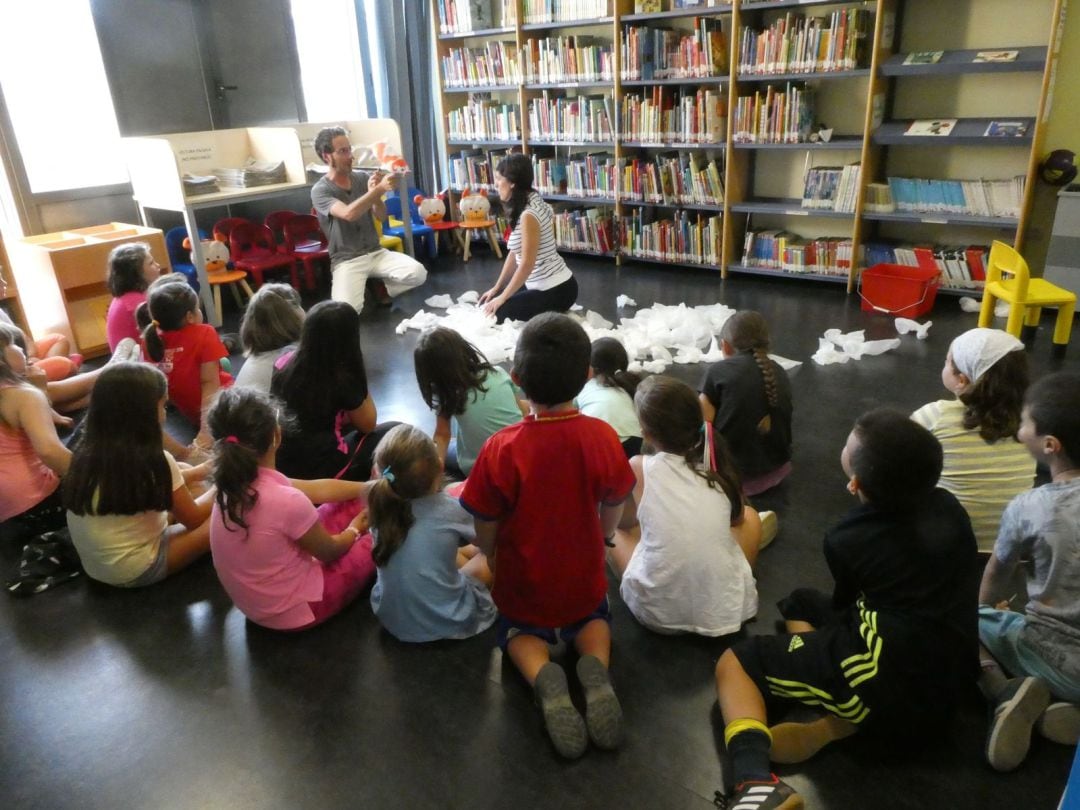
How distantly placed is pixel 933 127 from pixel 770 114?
3.18ft

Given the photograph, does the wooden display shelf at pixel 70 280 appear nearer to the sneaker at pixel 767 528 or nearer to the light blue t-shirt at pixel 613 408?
the light blue t-shirt at pixel 613 408

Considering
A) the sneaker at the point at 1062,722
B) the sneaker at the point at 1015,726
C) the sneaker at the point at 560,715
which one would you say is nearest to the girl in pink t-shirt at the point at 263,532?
the sneaker at the point at 560,715

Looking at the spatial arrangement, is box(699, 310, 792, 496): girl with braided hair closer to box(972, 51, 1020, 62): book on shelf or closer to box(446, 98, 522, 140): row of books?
box(972, 51, 1020, 62): book on shelf

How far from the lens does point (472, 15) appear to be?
6.12 m

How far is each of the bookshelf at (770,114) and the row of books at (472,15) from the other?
0.10ft

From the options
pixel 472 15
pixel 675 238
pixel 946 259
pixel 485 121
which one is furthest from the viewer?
pixel 485 121

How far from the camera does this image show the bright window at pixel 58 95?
14.8 ft

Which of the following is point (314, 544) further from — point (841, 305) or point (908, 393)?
point (841, 305)

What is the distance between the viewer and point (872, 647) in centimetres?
150

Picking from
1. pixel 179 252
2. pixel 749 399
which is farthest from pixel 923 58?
pixel 179 252

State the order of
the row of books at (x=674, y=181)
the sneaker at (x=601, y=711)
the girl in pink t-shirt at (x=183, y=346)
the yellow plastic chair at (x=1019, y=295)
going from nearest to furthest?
the sneaker at (x=601, y=711), the girl in pink t-shirt at (x=183, y=346), the yellow plastic chair at (x=1019, y=295), the row of books at (x=674, y=181)

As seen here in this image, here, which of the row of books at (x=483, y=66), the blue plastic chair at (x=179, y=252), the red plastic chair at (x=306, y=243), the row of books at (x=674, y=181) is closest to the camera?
the blue plastic chair at (x=179, y=252)

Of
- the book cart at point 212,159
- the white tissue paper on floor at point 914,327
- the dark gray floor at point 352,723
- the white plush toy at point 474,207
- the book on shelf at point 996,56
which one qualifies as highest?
the book on shelf at point 996,56

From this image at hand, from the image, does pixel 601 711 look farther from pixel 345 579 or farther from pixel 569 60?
pixel 569 60
